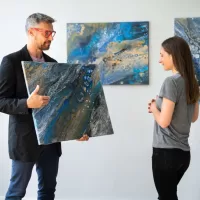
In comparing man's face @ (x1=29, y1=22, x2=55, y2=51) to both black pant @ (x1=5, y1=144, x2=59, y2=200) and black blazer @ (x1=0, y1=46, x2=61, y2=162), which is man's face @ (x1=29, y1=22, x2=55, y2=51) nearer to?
black blazer @ (x1=0, y1=46, x2=61, y2=162)

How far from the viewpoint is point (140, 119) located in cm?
271

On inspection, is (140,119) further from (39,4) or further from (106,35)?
(39,4)

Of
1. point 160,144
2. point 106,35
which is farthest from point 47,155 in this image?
point 106,35

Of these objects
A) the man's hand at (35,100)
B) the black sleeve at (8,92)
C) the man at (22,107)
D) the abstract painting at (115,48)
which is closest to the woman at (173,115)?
the man at (22,107)

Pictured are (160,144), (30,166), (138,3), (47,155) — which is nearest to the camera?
(160,144)

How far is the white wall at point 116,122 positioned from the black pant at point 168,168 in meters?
1.02

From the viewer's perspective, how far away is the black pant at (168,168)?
1.66 metres

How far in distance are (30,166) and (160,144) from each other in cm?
77

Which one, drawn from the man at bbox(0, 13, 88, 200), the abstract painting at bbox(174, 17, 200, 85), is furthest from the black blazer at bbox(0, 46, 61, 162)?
the abstract painting at bbox(174, 17, 200, 85)

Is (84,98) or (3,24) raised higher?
(3,24)

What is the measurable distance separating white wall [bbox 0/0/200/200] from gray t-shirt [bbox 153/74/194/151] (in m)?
1.01

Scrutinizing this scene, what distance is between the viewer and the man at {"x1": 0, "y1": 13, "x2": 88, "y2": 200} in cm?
172

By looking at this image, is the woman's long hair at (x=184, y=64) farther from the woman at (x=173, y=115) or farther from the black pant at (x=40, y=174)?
the black pant at (x=40, y=174)

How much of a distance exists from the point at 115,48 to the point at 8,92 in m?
1.19
